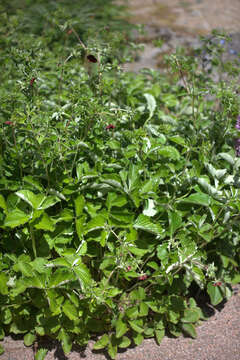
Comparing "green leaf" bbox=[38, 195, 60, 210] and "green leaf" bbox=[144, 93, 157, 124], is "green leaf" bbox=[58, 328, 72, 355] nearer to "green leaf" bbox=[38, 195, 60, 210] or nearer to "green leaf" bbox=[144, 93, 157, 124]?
"green leaf" bbox=[38, 195, 60, 210]

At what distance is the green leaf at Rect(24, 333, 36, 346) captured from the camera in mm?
1842

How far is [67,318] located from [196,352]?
63cm

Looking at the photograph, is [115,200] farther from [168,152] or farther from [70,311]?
[70,311]

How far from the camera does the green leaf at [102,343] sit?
1.84 meters

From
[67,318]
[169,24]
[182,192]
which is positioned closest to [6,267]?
[67,318]

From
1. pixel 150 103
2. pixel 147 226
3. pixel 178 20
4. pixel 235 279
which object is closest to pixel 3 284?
pixel 147 226

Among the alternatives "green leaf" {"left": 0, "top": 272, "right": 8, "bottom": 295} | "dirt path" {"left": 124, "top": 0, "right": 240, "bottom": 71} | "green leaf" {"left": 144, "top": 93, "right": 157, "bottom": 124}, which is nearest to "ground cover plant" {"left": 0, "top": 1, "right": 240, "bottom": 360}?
"green leaf" {"left": 0, "top": 272, "right": 8, "bottom": 295}

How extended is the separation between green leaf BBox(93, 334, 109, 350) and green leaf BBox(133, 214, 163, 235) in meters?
0.53

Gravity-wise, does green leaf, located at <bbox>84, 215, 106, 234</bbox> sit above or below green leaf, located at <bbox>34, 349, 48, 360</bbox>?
→ above

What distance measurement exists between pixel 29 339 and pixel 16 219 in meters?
0.60

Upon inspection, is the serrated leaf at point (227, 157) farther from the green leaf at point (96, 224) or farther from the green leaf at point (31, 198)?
the green leaf at point (31, 198)

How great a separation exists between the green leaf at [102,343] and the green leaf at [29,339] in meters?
0.28

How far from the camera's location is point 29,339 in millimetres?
1849

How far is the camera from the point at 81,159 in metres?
1.95
